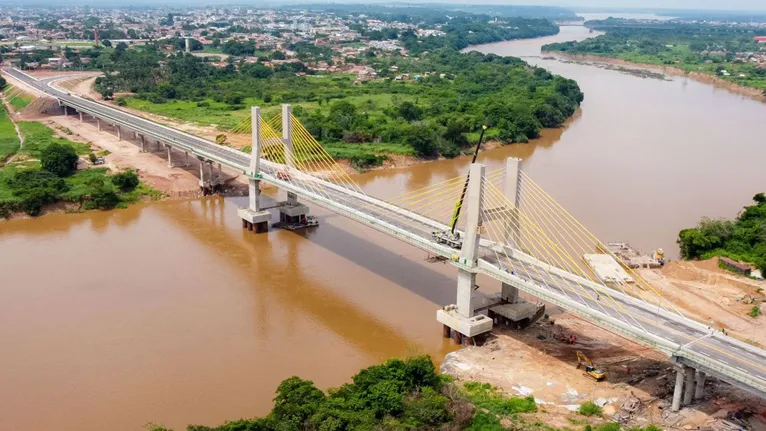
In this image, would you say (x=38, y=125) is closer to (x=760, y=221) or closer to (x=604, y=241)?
(x=604, y=241)

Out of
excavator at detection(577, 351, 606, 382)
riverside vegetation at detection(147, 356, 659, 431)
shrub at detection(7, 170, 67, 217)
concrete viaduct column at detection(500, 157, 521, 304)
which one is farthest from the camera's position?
shrub at detection(7, 170, 67, 217)

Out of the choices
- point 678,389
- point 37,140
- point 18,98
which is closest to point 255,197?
point 678,389

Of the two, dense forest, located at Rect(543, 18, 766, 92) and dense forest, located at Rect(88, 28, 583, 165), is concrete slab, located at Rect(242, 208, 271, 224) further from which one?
dense forest, located at Rect(543, 18, 766, 92)

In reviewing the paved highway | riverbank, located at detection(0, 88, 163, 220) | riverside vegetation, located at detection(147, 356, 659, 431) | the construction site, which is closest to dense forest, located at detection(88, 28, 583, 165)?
riverbank, located at detection(0, 88, 163, 220)

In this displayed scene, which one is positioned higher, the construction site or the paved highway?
the paved highway

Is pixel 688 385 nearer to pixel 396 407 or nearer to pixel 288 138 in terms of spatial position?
pixel 396 407

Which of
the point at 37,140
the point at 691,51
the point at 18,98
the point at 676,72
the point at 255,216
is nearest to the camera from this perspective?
the point at 255,216

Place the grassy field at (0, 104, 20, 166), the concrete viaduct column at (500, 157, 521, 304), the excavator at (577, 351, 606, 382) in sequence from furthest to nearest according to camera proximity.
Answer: the grassy field at (0, 104, 20, 166) < the concrete viaduct column at (500, 157, 521, 304) < the excavator at (577, 351, 606, 382)
